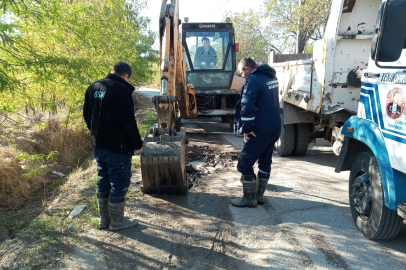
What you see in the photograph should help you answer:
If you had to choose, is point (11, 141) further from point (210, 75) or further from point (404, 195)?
point (404, 195)

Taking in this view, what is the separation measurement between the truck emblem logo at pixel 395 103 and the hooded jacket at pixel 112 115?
2519 mm

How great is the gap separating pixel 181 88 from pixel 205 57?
2869 mm

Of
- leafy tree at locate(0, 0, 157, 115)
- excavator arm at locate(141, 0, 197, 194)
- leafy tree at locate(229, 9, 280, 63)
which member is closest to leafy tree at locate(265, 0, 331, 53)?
leafy tree at locate(229, 9, 280, 63)

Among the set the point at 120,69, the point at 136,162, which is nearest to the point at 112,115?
the point at 120,69

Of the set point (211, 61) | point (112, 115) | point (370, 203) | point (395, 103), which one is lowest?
point (370, 203)

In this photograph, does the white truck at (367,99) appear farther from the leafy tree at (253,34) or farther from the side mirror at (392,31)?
the leafy tree at (253,34)

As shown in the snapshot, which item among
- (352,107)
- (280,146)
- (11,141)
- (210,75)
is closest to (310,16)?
(210,75)

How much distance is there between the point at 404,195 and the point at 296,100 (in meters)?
3.40

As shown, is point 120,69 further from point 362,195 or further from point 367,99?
point 362,195

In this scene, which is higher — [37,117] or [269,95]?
[269,95]

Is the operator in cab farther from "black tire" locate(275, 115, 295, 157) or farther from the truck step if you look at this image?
the truck step

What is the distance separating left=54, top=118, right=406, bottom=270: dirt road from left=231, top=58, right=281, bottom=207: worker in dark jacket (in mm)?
388

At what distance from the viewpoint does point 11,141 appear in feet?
26.6

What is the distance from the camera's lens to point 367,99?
3.40 meters
